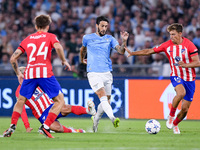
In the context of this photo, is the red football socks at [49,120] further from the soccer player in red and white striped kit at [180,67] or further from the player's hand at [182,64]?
the player's hand at [182,64]

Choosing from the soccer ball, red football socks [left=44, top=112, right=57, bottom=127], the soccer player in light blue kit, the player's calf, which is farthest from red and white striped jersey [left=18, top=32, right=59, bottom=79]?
the soccer ball

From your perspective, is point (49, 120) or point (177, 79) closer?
point (49, 120)

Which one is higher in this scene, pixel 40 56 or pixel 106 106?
pixel 40 56

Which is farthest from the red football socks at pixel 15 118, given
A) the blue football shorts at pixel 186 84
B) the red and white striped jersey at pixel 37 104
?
the blue football shorts at pixel 186 84

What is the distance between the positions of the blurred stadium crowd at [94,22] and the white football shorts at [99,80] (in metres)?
5.11

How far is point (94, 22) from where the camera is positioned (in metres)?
17.0

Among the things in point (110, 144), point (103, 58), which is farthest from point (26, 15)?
point (110, 144)

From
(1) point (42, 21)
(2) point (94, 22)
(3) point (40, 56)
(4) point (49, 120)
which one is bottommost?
(4) point (49, 120)

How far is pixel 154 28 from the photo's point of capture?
656 inches

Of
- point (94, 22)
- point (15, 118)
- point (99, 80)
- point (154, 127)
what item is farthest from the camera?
point (94, 22)

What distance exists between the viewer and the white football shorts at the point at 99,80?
9.16 m

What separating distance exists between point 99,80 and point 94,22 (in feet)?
26.4

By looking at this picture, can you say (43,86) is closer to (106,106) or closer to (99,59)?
(106,106)

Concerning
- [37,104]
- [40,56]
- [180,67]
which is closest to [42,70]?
[40,56]
